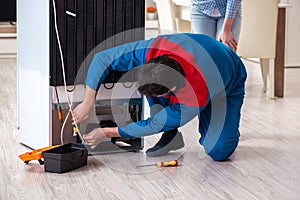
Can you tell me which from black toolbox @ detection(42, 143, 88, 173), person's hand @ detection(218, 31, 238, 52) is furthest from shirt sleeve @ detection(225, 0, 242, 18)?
black toolbox @ detection(42, 143, 88, 173)

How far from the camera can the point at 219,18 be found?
3.75 meters

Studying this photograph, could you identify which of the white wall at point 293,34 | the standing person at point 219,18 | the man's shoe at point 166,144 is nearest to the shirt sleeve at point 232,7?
the standing person at point 219,18

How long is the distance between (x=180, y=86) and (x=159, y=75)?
144 millimetres

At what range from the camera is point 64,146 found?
116 inches

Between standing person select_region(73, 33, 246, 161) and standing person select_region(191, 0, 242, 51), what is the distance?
0.59 m

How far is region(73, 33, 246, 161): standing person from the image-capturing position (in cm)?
277

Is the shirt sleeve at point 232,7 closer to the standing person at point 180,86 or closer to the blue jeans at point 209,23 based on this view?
the blue jeans at point 209,23

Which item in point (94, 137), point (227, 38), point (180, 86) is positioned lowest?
point (94, 137)

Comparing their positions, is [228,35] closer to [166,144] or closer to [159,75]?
[166,144]

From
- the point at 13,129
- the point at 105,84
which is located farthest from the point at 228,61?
the point at 13,129

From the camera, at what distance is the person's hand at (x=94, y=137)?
3.02 meters

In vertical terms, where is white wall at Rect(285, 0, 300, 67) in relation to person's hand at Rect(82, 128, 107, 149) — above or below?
above

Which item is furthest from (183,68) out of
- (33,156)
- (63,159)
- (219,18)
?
(219,18)

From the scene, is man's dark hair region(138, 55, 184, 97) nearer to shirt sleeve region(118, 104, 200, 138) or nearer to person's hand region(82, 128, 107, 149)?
shirt sleeve region(118, 104, 200, 138)
